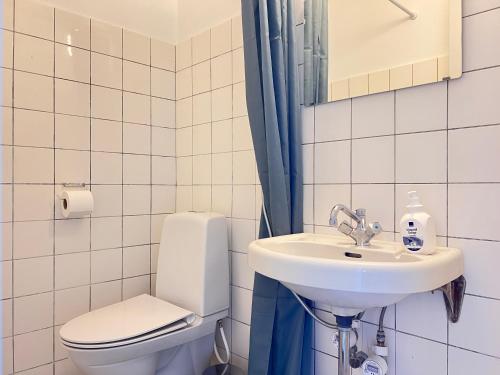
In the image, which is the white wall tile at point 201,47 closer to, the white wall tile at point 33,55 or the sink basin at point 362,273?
the white wall tile at point 33,55

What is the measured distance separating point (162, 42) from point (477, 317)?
71.7 inches

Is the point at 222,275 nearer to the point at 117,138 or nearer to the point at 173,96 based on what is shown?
the point at 117,138

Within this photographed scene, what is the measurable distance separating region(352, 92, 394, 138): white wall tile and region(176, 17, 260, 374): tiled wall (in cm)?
51

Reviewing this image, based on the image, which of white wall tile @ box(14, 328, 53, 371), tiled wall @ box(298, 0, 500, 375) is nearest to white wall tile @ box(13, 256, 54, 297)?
white wall tile @ box(14, 328, 53, 371)

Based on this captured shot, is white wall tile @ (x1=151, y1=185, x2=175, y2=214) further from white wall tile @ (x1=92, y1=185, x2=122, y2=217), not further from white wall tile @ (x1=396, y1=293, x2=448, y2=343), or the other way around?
white wall tile @ (x1=396, y1=293, x2=448, y2=343)

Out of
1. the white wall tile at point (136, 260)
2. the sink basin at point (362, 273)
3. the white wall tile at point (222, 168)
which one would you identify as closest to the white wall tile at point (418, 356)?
the sink basin at point (362, 273)

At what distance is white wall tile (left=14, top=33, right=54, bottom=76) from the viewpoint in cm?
150

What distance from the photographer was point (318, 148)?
53.6 inches

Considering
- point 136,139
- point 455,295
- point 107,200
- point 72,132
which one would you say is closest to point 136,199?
point 107,200

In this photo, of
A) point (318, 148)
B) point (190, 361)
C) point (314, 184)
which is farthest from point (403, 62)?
point (190, 361)

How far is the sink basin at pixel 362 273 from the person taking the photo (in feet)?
2.69

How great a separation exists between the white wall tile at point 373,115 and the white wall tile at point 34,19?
1.31 meters

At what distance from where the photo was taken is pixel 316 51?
136cm

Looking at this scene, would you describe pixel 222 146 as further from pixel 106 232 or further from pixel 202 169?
pixel 106 232
